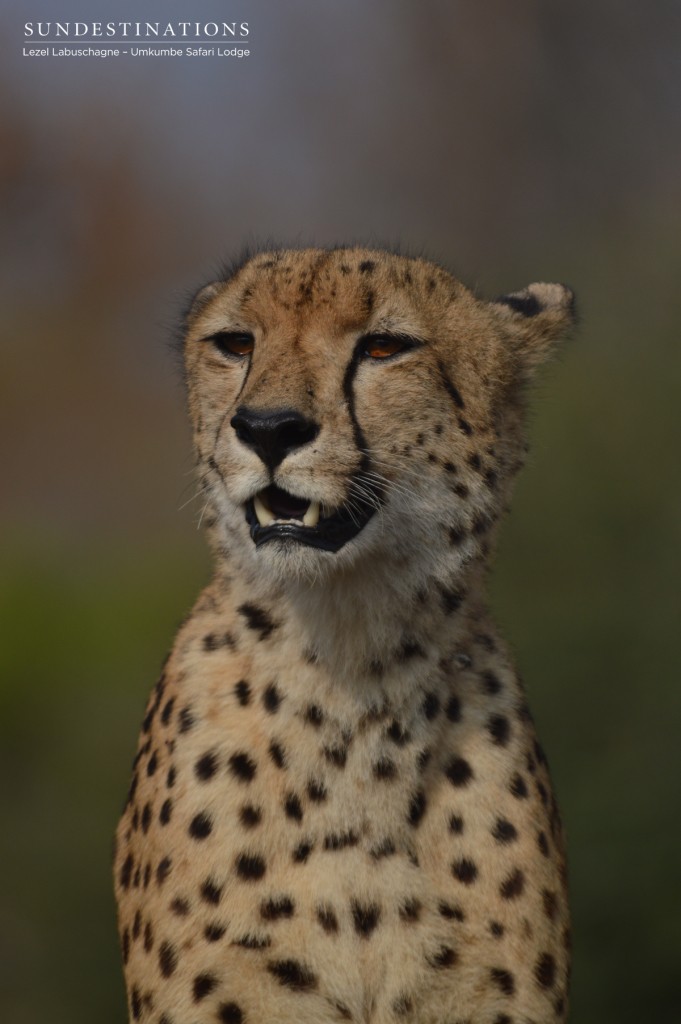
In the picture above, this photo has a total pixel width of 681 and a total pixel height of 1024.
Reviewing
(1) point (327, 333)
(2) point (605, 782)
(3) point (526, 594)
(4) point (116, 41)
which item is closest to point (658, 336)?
(3) point (526, 594)

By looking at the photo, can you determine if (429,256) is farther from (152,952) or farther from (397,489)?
(152,952)

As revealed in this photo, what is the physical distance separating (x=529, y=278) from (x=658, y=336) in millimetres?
427

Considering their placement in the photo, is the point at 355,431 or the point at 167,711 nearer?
the point at 355,431

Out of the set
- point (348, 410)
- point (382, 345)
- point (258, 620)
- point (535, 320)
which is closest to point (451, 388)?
point (382, 345)

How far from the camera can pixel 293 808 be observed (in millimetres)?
2287

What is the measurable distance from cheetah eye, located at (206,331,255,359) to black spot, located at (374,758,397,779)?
0.67 meters

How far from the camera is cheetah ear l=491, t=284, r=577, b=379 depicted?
261 centimetres

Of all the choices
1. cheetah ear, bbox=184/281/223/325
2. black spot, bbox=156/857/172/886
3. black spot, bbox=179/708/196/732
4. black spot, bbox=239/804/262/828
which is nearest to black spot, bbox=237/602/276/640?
black spot, bbox=179/708/196/732

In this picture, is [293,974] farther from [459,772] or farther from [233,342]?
Answer: [233,342]

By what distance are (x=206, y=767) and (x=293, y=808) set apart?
0.15 meters

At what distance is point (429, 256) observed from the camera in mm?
2691

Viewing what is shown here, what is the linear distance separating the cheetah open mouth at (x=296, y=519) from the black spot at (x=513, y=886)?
1.88ft

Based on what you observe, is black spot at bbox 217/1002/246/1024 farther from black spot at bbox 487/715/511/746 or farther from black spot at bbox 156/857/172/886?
black spot at bbox 487/715/511/746

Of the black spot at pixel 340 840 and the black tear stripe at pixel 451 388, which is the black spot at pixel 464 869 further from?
the black tear stripe at pixel 451 388
